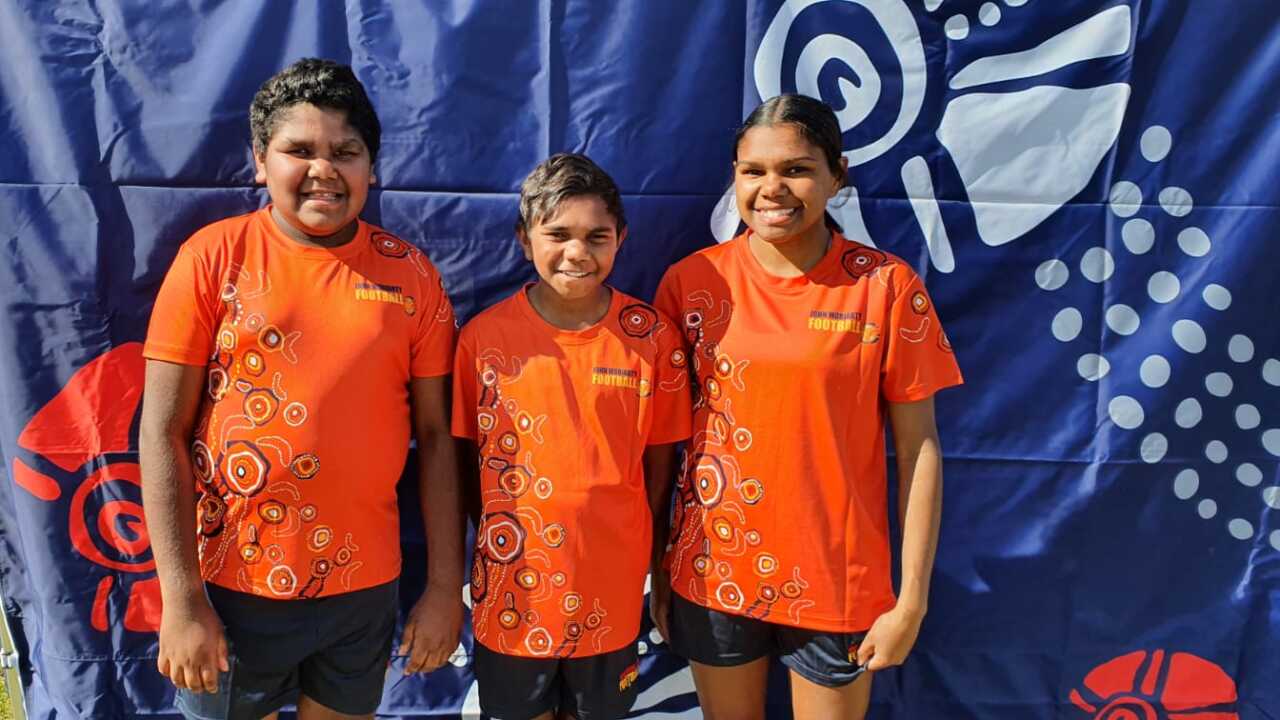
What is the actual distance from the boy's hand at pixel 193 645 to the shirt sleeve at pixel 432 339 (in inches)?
25.9

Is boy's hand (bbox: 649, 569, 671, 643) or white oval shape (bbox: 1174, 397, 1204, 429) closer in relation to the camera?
boy's hand (bbox: 649, 569, 671, 643)

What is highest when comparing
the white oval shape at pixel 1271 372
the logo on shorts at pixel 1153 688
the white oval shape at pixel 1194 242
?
the white oval shape at pixel 1194 242

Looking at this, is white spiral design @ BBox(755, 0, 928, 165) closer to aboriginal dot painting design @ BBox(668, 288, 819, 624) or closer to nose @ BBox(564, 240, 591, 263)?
aboriginal dot painting design @ BBox(668, 288, 819, 624)

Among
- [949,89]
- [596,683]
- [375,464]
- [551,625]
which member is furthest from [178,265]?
[949,89]

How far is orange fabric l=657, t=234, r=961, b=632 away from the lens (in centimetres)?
191

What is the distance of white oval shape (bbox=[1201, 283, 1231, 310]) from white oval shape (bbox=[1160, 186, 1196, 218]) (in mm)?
215

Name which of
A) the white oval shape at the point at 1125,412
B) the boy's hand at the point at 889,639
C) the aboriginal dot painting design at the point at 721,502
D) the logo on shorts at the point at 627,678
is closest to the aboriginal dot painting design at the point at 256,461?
the logo on shorts at the point at 627,678

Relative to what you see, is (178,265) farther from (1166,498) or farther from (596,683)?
(1166,498)

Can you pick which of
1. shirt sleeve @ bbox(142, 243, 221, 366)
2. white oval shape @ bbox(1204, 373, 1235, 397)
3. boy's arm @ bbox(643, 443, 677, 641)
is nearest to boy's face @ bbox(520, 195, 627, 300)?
boy's arm @ bbox(643, 443, 677, 641)

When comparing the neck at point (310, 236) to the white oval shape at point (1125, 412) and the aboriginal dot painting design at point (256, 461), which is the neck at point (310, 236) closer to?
the aboriginal dot painting design at point (256, 461)

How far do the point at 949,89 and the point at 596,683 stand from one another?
1.78 metres

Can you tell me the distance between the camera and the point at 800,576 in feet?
6.33

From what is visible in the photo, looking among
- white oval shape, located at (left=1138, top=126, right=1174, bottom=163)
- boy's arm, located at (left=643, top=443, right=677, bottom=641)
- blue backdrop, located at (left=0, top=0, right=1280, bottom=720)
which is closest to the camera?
boy's arm, located at (left=643, top=443, right=677, bottom=641)

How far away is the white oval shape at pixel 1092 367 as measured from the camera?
2455 millimetres
